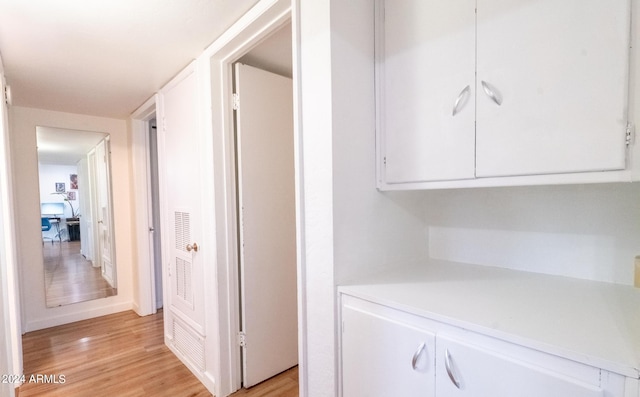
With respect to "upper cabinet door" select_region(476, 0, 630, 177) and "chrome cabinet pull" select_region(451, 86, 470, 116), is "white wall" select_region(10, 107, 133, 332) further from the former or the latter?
"upper cabinet door" select_region(476, 0, 630, 177)

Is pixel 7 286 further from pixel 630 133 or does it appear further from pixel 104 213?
pixel 630 133

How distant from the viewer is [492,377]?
732 mm

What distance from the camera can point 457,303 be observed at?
89cm

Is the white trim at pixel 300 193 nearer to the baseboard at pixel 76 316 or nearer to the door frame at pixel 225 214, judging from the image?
the door frame at pixel 225 214

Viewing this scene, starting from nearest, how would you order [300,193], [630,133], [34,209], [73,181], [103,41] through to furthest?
[630,133]
[300,193]
[103,41]
[34,209]
[73,181]

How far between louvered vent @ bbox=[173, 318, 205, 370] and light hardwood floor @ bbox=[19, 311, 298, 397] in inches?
4.1

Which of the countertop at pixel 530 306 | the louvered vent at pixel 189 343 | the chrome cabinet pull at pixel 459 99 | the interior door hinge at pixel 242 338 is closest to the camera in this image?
the countertop at pixel 530 306

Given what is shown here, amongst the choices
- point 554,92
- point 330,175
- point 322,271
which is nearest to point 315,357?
point 322,271

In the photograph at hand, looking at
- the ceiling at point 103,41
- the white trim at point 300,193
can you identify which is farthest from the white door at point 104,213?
the white trim at point 300,193

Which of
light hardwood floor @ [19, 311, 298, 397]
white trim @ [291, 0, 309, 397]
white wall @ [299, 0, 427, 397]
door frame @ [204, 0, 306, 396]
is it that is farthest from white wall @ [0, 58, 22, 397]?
white wall @ [299, 0, 427, 397]

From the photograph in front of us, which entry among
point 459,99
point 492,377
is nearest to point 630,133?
point 459,99

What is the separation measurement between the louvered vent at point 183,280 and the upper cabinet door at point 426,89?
1.70 m

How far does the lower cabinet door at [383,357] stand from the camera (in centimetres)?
87

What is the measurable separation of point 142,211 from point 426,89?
3.15 meters
